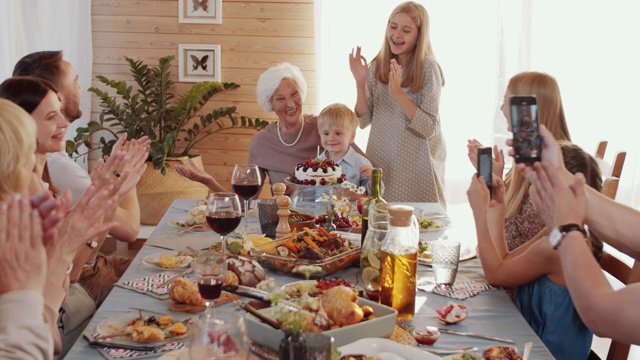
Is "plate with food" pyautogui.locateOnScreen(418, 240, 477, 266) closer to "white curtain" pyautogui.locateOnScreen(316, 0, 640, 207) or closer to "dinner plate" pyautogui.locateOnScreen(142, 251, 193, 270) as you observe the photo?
"dinner plate" pyautogui.locateOnScreen(142, 251, 193, 270)

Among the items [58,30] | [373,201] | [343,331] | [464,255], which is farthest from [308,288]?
[58,30]

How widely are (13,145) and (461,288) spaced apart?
45.7 inches

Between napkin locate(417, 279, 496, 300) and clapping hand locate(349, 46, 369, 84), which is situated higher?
clapping hand locate(349, 46, 369, 84)

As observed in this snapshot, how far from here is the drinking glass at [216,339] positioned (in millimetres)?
1001

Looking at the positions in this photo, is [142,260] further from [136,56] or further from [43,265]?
[136,56]

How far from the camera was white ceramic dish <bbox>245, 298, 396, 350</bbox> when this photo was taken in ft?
4.45

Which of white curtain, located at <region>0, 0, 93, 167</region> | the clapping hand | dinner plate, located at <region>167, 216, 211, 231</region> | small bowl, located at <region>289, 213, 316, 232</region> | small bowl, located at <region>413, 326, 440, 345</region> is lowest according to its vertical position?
small bowl, located at <region>413, 326, 440, 345</region>

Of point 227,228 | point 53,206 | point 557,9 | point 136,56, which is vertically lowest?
point 227,228

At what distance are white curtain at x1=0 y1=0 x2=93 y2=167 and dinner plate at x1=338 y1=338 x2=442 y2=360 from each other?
444 cm

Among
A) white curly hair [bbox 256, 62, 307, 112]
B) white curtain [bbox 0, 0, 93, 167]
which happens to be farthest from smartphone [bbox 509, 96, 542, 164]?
white curtain [bbox 0, 0, 93, 167]

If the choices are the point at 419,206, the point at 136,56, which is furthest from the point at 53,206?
the point at 136,56

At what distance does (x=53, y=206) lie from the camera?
1.28m

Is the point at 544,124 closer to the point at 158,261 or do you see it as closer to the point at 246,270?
the point at 246,270

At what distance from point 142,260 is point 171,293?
1.31 feet
